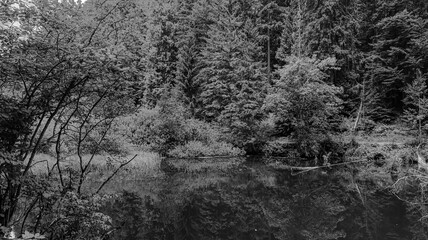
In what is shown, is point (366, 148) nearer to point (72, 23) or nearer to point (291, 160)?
point (291, 160)

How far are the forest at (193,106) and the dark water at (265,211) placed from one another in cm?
10

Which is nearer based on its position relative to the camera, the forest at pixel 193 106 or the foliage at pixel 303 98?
the forest at pixel 193 106

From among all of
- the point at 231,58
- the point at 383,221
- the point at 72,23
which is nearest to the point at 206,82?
the point at 231,58

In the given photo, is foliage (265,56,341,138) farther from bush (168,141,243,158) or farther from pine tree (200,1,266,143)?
bush (168,141,243,158)

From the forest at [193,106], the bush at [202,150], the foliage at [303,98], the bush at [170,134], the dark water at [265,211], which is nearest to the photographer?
the forest at [193,106]

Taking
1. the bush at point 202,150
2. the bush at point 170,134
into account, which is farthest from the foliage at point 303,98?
the bush at point 170,134

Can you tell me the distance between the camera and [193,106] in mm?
29734

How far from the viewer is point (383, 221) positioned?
842 cm

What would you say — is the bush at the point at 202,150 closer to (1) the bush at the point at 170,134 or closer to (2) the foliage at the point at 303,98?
(1) the bush at the point at 170,134

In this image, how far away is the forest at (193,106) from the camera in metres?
3.29

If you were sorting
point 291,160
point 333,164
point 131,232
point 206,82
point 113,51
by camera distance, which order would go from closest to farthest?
point 113,51 → point 131,232 → point 333,164 → point 291,160 → point 206,82

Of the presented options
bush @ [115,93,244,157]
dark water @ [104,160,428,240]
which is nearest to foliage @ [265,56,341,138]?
bush @ [115,93,244,157]

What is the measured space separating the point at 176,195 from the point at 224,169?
21.2 ft

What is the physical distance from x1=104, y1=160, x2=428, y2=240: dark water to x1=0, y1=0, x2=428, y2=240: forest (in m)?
0.10
